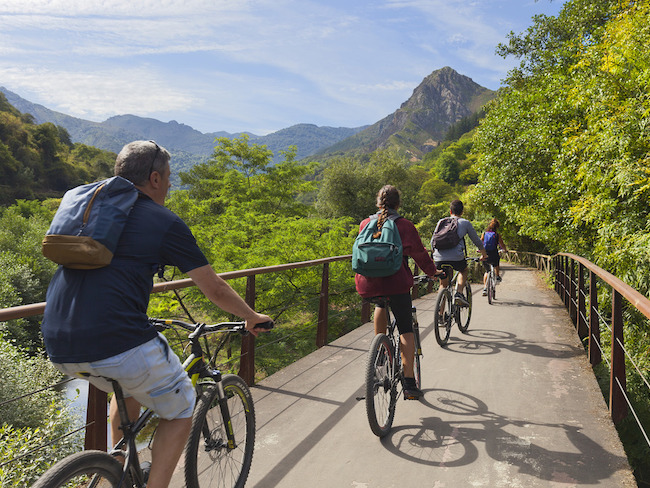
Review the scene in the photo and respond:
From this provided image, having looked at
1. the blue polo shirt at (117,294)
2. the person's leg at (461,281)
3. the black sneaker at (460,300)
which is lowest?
the black sneaker at (460,300)

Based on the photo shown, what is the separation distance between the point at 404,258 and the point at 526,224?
633 inches

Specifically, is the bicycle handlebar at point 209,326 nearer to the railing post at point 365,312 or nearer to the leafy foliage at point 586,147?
the leafy foliage at point 586,147

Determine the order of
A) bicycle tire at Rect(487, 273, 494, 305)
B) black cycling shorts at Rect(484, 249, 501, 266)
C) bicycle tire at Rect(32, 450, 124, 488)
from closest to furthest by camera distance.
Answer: bicycle tire at Rect(32, 450, 124, 488) → bicycle tire at Rect(487, 273, 494, 305) → black cycling shorts at Rect(484, 249, 501, 266)

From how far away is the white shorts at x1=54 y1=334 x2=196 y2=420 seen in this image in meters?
1.79

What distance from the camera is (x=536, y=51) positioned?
80.3 ft

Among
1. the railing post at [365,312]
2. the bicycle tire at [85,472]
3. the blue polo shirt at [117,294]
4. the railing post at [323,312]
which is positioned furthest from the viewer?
the railing post at [365,312]

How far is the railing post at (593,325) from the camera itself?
16.7ft

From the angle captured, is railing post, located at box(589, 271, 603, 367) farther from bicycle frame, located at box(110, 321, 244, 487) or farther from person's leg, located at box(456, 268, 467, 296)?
bicycle frame, located at box(110, 321, 244, 487)

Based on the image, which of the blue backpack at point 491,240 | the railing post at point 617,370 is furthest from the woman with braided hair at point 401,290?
the blue backpack at point 491,240

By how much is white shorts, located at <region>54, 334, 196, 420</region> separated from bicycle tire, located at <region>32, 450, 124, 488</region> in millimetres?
245

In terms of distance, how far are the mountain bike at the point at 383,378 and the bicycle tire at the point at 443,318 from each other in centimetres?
218

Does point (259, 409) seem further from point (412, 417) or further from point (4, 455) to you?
point (4, 455)

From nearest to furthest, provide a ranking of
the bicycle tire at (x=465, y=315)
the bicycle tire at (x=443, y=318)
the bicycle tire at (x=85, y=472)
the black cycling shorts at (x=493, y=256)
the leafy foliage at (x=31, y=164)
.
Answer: the bicycle tire at (x=85, y=472), the bicycle tire at (x=443, y=318), the bicycle tire at (x=465, y=315), the black cycling shorts at (x=493, y=256), the leafy foliage at (x=31, y=164)

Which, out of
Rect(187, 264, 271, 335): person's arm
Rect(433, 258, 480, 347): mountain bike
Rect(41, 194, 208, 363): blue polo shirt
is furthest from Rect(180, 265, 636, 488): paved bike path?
Rect(41, 194, 208, 363): blue polo shirt
